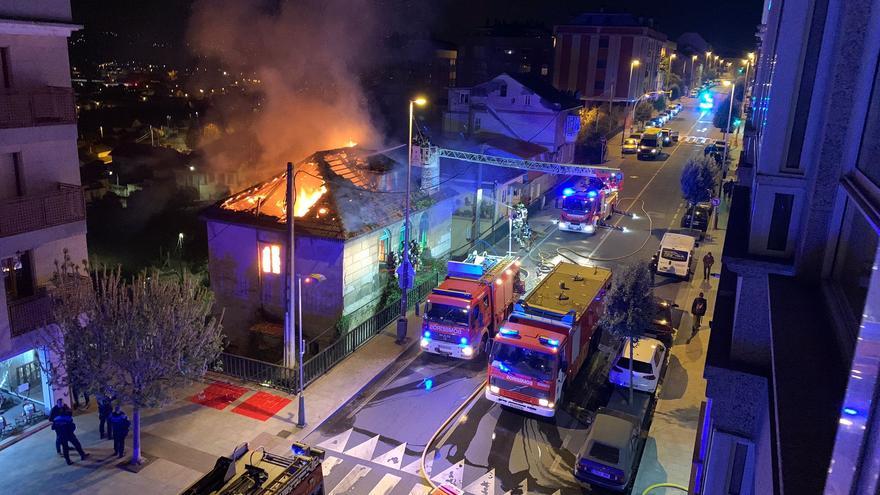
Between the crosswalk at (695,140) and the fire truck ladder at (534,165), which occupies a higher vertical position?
the fire truck ladder at (534,165)

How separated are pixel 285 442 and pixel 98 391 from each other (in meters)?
4.19

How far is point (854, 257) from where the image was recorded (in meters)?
5.71

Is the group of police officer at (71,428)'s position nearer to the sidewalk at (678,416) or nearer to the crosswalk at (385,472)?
the crosswalk at (385,472)

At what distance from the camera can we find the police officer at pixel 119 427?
43.8 ft

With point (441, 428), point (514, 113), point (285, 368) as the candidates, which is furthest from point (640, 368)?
point (514, 113)

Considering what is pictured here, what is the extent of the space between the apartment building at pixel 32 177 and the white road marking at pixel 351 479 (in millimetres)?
7484

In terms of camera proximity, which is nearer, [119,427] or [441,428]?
[119,427]

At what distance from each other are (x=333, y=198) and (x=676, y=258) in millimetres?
15178

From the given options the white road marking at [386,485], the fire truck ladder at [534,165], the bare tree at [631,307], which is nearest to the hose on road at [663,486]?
the bare tree at [631,307]

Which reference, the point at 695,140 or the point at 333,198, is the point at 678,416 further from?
the point at 695,140

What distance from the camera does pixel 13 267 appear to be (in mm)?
14203

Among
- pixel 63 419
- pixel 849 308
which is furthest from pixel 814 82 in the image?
pixel 63 419

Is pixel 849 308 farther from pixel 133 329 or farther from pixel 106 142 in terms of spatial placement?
pixel 106 142

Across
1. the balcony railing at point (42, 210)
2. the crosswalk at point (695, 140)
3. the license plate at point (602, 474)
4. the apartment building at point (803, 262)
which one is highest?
the apartment building at point (803, 262)
